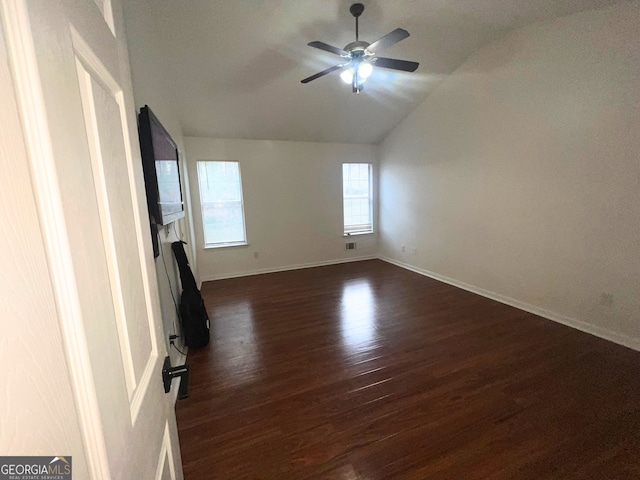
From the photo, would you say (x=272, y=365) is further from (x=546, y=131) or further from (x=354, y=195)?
(x=354, y=195)

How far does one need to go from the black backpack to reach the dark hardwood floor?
144mm

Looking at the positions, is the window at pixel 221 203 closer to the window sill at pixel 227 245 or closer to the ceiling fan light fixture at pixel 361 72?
the window sill at pixel 227 245

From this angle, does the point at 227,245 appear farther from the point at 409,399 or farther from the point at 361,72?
the point at 409,399

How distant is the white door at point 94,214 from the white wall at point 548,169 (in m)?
3.53

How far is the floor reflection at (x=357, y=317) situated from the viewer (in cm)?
259

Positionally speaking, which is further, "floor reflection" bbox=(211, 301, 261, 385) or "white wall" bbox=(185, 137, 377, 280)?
"white wall" bbox=(185, 137, 377, 280)

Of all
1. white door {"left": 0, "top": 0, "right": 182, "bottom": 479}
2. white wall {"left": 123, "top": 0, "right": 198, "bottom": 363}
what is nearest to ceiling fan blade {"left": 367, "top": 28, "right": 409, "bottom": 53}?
white wall {"left": 123, "top": 0, "right": 198, "bottom": 363}

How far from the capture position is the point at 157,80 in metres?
2.28

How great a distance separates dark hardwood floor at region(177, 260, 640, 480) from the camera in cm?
144

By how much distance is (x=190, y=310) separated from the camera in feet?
8.17

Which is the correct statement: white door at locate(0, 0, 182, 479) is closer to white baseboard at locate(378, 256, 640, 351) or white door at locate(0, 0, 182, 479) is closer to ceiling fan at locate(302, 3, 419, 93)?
ceiling fan at locate(302, 3, 419, 93)

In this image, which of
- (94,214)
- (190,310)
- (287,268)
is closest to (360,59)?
(94,214)

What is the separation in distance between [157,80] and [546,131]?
3787mm

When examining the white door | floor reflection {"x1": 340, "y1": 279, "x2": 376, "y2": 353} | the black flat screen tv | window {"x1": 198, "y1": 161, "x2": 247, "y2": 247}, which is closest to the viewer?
the white door
